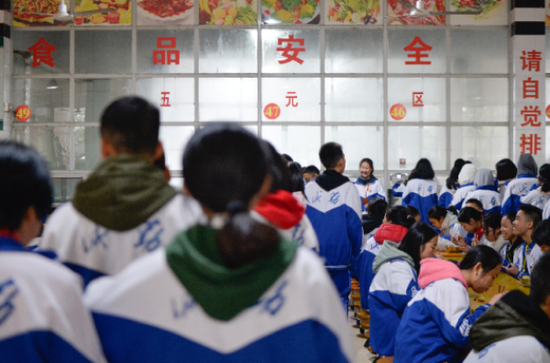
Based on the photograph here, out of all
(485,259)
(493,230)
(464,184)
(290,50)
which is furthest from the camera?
(290,50)

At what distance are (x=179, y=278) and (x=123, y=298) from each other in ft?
0.38

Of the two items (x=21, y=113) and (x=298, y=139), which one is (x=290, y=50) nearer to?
(x=298, y=139)

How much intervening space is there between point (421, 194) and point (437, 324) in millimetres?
4815

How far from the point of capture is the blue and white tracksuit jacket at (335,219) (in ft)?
13.4

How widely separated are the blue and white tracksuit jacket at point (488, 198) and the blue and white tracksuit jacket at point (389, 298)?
341 centimetres

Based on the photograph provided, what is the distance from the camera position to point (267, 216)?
1909 millimetres

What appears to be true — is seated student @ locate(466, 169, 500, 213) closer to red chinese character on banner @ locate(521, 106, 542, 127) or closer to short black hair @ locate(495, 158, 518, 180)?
short black hair @ locate(495, 158, 518, 180)

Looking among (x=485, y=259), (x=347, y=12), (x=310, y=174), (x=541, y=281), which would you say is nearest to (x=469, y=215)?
(x=310, y=174)

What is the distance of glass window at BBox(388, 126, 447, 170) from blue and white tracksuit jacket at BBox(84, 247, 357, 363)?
8868 millimetres

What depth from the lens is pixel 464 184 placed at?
7.19 meters

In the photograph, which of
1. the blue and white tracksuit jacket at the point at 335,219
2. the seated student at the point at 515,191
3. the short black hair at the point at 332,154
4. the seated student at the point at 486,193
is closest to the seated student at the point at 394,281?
the blue and white tracksuit jacket at the point at 335,219

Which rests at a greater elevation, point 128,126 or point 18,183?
point 128,126

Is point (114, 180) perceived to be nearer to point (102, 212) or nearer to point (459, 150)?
point (102, 212)

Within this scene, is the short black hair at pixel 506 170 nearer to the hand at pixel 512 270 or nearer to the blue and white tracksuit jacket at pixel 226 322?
the hand at pixel 512 270
